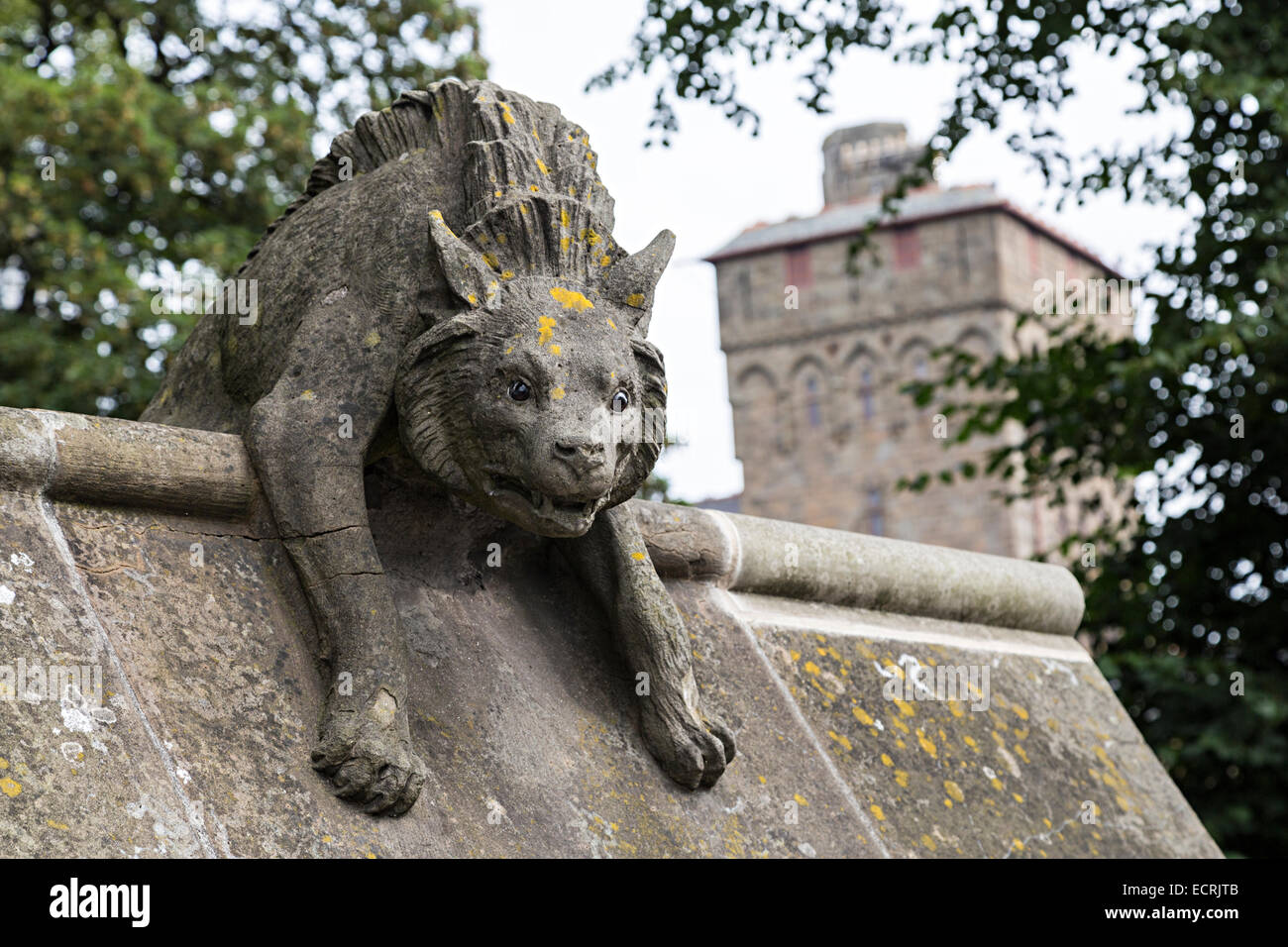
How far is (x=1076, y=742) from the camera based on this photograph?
13.4 feet

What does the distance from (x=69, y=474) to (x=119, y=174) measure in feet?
39.9

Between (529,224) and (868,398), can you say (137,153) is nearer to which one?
(529,224)

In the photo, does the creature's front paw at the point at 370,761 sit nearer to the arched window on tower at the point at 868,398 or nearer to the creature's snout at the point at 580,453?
the creature's snout at the point at 580,453

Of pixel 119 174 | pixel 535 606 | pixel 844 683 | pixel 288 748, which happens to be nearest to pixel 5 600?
pixel 288 748

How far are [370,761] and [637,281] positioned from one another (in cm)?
94

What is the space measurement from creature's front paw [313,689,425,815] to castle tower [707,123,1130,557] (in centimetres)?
4181

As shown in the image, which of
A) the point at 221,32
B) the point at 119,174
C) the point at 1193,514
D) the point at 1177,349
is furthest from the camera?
the point at 221,32

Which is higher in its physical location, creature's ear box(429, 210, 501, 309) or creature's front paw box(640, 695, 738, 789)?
creature's ear box(429, 210, 501, 309)

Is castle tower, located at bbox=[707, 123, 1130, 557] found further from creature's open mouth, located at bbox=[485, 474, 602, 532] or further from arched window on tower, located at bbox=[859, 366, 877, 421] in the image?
creature's open mouth, located at bbox=[485, 474, 602, 532]

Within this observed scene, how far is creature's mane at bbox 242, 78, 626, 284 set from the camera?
2799 mm

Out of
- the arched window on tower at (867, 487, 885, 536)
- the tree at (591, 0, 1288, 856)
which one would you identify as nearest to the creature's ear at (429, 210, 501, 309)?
the tree at (591, 0, 1288, 856)

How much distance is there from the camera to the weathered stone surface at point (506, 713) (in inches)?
91.0

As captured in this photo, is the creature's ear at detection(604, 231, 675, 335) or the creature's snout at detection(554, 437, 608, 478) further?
the creature's ear at detection(604, 231, 675, 335)

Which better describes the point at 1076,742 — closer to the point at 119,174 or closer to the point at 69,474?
the point at 69,474
